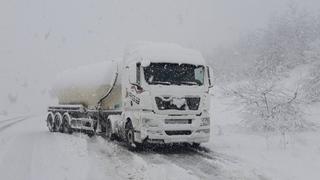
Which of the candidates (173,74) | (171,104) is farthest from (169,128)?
(173,74)

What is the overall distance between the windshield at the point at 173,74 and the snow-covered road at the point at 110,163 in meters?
1.98

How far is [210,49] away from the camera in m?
61.8

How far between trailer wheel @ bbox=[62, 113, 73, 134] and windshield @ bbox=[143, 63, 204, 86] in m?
9.33

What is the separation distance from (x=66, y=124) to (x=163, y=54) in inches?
395

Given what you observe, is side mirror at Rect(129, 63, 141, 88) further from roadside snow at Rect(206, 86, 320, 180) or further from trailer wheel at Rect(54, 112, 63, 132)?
trailer wheel at Rect(54, 112, 63, 132)

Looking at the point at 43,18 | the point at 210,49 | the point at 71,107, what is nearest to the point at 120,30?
the point at 43,18

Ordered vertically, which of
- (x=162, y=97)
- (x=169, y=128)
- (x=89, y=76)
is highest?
(x=89, y=76)

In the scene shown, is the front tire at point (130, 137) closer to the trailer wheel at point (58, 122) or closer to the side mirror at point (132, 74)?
the side mirror at point (132, 74)

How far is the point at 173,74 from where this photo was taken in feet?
47.2

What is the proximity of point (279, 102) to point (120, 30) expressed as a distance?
9075cm

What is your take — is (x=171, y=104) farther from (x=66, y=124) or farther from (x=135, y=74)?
(x=66, y=124)

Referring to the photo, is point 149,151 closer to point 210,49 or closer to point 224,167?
point 224,167

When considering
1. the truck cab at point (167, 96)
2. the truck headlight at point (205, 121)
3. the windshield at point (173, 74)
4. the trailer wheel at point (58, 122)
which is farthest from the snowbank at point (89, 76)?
the truck headlight at point (205, 121)

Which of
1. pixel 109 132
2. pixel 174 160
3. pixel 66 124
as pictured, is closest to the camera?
pixel 174 160
